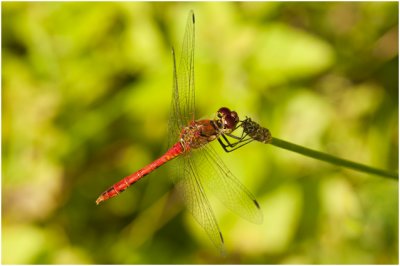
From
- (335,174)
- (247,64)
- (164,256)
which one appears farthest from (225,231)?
(247,64)

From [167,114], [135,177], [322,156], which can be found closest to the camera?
[322,156]

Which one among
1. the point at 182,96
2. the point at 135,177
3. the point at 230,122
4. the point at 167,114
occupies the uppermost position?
the point at 167,114

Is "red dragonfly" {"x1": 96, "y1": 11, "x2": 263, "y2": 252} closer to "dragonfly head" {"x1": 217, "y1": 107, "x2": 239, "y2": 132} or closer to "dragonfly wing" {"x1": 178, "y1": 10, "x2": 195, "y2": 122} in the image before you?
"dragonfly wing" {"x1": 178, "y1": 10, "x2": 195, "y2": 122}

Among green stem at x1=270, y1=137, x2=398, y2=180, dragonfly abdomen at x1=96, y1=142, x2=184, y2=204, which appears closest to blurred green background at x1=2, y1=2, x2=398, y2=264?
dragonfly abdomen at x1=96, y1=142, x2=184, y2=204

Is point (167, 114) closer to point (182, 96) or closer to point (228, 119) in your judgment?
point (182, 96)

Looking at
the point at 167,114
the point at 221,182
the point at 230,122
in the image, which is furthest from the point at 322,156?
the point at 167,114

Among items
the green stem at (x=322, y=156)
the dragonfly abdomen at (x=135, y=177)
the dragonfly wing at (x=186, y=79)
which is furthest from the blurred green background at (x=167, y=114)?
→ the green stem at (x=322, y=156)
